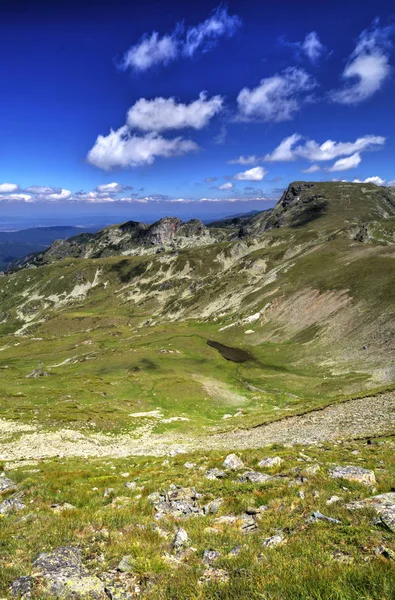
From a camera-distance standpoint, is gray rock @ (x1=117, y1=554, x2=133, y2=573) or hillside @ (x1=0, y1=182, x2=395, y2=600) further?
Answer: gray rock @ (x1=117, y1=554, x2=133, y2=573)

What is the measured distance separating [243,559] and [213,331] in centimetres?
14751

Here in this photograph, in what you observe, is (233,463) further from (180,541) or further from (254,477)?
(180,541)

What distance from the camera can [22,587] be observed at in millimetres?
9195

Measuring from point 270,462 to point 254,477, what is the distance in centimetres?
295

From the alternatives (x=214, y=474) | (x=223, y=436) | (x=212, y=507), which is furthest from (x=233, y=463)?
(x=223, y=436)

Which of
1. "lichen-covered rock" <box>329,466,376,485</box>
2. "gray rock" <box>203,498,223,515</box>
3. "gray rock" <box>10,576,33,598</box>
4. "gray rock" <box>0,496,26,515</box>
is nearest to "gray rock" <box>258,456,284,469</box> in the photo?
"lichen-covered rock" <box>329,466,376,485</box>

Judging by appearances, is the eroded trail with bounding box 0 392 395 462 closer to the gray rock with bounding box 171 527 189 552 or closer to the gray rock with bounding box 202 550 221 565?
the gray rock with bounding box 171 527 189 552

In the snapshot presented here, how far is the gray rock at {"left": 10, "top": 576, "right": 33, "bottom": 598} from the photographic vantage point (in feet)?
29.4

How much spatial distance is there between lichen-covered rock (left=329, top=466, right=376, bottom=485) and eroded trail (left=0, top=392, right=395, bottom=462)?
544 inches

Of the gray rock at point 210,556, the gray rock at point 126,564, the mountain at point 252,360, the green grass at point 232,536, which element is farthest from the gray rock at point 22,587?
the mountain at point 252,360

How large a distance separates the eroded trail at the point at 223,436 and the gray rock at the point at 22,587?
86.2 ft

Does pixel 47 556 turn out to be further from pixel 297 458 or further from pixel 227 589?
pixel 297 458

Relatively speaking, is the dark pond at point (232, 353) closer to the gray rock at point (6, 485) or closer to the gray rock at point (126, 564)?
the gray rock at point (6, 485)

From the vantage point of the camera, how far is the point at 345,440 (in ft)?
94.2
